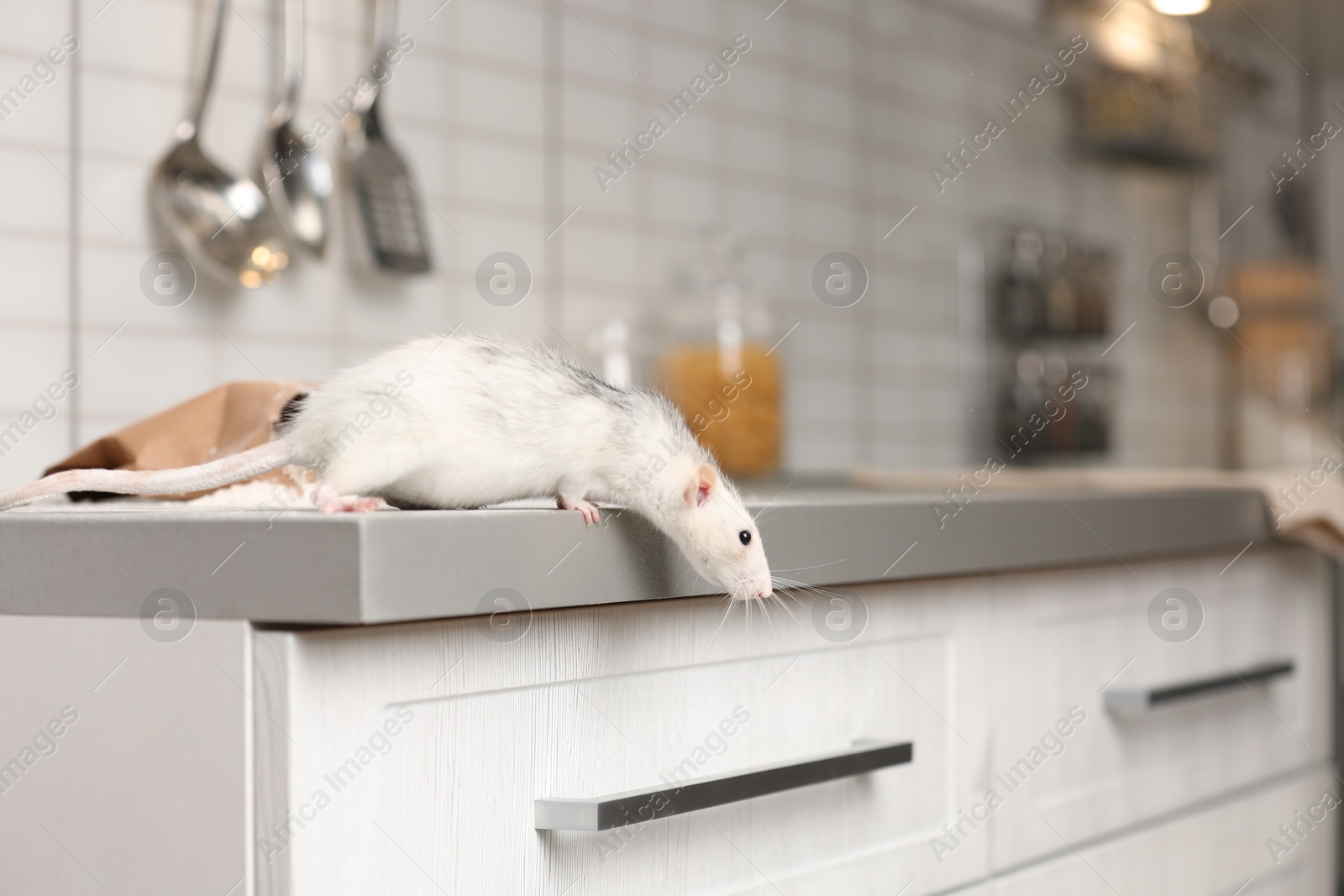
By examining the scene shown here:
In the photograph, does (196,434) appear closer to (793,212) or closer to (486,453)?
(486,453)

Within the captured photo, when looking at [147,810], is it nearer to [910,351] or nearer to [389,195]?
[389,195]

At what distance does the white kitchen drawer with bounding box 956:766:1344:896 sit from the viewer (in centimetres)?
99

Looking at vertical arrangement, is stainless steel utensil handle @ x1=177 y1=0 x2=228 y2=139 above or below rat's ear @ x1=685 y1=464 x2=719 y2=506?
above

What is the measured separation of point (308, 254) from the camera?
4.20 feet

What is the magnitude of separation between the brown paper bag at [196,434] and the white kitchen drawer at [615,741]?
0.29 meters

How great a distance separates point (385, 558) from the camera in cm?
54

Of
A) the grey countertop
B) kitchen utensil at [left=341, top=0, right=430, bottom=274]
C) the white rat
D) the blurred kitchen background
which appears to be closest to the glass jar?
the blurred kitchen background

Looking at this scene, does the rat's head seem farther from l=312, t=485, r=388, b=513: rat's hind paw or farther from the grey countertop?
l=312, t=485, r=388, b=513: rat's hind paw

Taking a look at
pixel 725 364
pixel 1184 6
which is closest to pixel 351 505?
pixel 725 364

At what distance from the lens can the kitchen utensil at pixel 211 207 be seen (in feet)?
3.88

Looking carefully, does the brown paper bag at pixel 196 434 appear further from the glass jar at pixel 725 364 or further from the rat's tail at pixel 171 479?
the glass jar at pixel 725 364

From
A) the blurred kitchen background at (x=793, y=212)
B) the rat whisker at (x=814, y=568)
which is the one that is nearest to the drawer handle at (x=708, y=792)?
the rat whisker at (x=814, y=568)

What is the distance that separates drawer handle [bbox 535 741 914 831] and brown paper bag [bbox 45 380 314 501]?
1.08 feet

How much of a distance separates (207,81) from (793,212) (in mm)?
940
